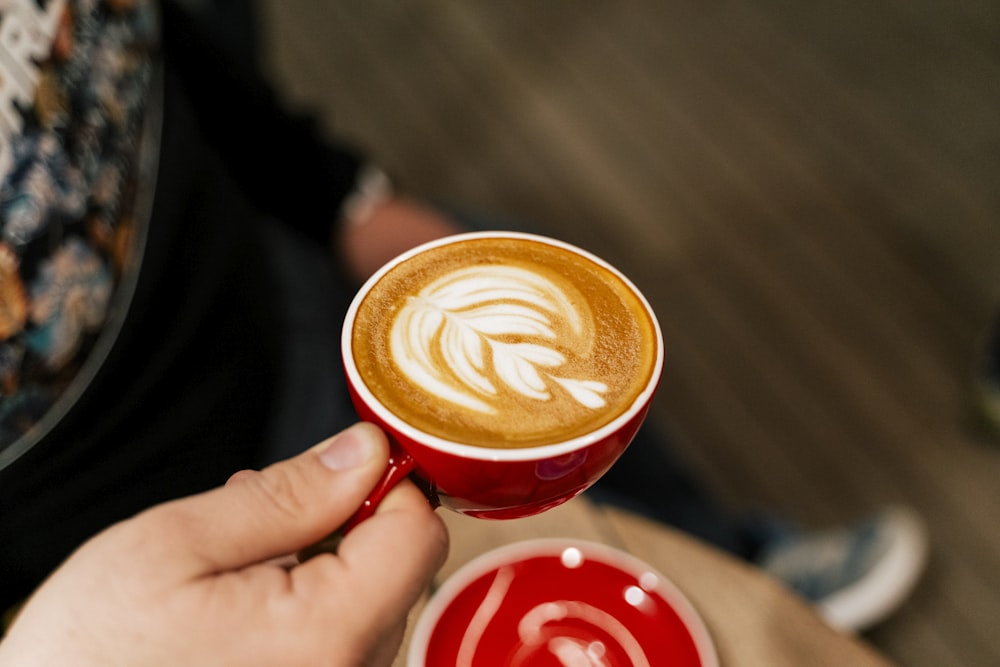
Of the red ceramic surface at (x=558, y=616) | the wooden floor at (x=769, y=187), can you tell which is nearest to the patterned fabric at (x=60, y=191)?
the red ceramic surface at (x=558, y=616)

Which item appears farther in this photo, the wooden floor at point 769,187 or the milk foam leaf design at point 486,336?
the wooden floor at point 769,187

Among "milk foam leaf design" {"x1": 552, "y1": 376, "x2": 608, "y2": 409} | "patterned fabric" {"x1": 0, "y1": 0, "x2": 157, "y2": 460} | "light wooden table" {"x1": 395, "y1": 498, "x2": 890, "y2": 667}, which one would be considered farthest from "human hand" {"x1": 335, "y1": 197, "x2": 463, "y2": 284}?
"milk foam leaf design" {"x1": 552, "y1": 376, "x2": 608, "y2": 409}

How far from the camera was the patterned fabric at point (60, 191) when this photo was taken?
2.06ft

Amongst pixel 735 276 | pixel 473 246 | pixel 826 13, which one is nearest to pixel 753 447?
pixel 735 276

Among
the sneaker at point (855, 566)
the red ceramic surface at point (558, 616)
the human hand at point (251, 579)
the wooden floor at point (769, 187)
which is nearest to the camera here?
the human hand at point (251, 579)

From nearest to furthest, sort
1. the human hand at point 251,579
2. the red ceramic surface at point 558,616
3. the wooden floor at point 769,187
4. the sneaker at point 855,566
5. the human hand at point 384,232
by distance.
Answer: the human hand at point 251,579 → the red ceramic surface at point 558,616 → the human hand at point 384,232 → the sneaker at point 855,566 → the wooden floor at point 769,187

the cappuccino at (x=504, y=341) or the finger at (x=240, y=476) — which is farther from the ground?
the cappuccino at (x=504, y=341)

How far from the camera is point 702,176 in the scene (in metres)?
2.02

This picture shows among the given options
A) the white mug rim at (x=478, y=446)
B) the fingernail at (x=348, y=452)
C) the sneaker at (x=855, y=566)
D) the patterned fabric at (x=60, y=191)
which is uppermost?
the white mug rim at (x=478, y=446)

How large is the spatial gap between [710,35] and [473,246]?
2.07 meters

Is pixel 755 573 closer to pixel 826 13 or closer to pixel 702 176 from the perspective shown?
pixel 702 176

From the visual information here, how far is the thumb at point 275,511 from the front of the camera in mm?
438

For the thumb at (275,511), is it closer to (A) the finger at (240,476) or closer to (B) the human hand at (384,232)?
(A) the finger at (240,476)

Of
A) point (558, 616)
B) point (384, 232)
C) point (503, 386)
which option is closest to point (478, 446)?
point (503, 386)
